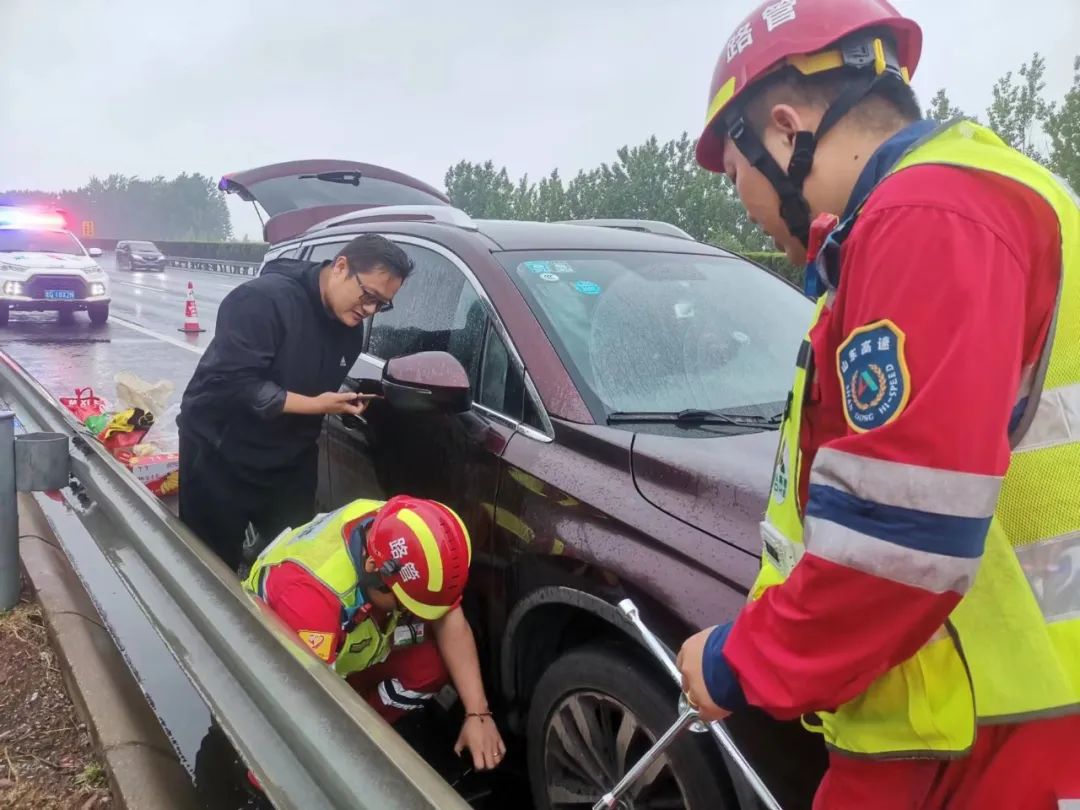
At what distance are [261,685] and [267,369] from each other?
67.6 inches

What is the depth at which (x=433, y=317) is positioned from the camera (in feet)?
10.5

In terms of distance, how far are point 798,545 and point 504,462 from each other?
52.9 inches

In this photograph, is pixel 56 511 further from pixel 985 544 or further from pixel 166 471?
pixel 985 544

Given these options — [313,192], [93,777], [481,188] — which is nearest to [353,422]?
[93,777]

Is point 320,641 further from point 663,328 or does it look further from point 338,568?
point 663,328

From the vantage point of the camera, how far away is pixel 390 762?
1.34 meters

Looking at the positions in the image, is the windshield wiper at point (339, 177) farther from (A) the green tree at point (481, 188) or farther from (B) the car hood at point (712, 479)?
(A) the green tree at point (481, 188)

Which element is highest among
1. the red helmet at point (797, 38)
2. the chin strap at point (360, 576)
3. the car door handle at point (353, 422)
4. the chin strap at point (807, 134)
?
the red helmet at point (797, 38)

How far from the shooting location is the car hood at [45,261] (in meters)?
14.4

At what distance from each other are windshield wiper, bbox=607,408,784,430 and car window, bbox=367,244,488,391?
64 cm

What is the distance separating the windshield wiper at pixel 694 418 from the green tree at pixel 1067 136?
1394 inches

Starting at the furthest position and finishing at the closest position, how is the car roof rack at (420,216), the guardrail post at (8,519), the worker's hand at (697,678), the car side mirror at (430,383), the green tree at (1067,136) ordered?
the green tree at (1067,136) → the car roof rack at (420,216) → the guardrail post at (8,519) → the car side mirror at (430,383) → the worker's hand at (697,678)

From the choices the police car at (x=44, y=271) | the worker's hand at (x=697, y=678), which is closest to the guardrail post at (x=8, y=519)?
the worker's hand at (x=697, y=678)

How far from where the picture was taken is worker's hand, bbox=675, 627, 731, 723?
1.22 m
